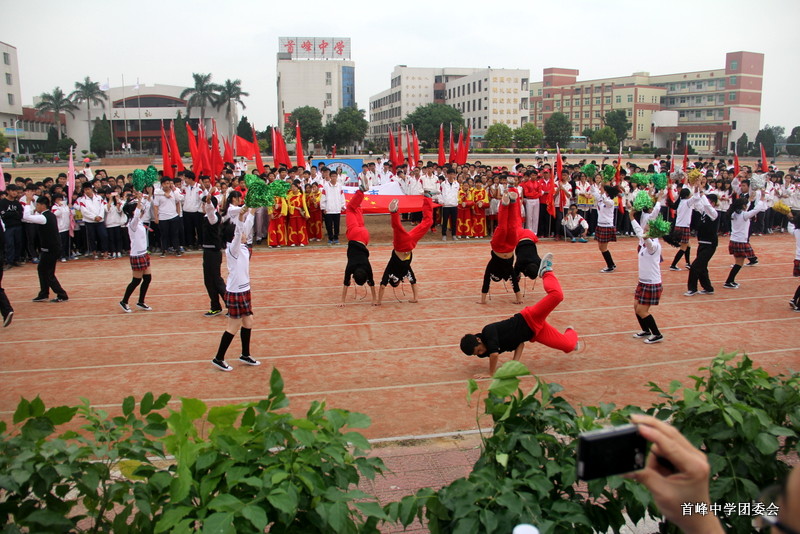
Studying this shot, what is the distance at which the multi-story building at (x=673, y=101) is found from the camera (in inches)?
3238

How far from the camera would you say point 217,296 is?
9719 mm

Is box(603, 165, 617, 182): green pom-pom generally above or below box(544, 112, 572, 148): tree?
below

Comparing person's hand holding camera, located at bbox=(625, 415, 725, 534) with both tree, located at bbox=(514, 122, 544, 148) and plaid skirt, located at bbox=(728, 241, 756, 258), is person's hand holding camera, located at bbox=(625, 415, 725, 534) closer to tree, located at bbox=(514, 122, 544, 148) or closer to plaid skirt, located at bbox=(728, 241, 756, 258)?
plaid skirt, located at bbox=(728, 241, 756, 258)

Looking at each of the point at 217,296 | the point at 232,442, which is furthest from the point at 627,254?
the point at 232,442

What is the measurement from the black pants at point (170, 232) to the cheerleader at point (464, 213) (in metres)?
7.17

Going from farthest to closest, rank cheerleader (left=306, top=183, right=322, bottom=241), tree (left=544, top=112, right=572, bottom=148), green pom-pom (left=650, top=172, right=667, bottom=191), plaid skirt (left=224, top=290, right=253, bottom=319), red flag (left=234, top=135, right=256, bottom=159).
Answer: tree (left=544, top=112, right=572, bottom=148) → red flag (left=234, top=135, right=256, bottom=159) → cheerleader (left=306, top=183, right=322, bottom=241) → green pom-pom (left=650, top=172, right=667, bottom=191) → plaid skirt (left=224, top=290, right=253, bottom=319)

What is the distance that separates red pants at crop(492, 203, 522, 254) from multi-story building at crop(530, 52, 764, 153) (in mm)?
75583

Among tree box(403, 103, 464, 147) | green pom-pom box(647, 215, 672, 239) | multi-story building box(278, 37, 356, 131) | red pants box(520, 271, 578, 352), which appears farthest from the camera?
multi-story building box(278, 37, 356, 131)

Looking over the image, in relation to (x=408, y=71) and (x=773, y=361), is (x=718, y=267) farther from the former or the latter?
(x=408, y=71)

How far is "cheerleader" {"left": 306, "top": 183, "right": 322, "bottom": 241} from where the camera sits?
16062 mm

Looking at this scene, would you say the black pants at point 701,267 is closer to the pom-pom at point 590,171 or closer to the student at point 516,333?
the student at point 516,333

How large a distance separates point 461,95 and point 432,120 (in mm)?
28679

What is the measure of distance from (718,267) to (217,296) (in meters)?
10.3

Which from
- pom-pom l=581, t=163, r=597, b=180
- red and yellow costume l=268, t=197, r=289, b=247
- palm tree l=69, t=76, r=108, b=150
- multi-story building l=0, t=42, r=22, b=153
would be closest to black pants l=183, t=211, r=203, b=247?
red and yellow costume l=268, t=197, r=289, b=247
